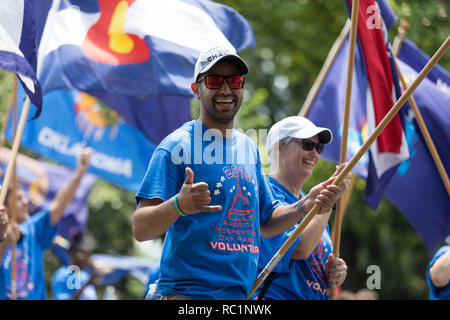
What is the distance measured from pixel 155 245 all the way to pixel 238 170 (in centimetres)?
1504

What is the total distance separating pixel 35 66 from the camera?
14.6 feet

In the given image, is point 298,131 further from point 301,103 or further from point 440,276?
point 301,103

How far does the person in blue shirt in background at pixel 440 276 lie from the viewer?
16.0 ft

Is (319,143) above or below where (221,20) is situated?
below

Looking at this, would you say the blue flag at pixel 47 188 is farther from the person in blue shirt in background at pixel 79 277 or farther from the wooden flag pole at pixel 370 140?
the wooden flag pole at pixel 370 140

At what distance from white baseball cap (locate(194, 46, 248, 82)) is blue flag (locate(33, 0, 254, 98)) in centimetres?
202

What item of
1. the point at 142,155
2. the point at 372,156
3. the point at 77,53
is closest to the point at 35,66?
the point at 77,53

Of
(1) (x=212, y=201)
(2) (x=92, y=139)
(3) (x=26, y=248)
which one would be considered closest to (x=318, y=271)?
(1) (x=212, y=201)

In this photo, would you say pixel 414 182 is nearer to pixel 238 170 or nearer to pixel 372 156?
pixel 372 156

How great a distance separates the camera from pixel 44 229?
21.0ft

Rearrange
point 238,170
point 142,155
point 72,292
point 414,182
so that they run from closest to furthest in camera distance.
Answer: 1. point 238,170
2. point 414,182
3. point 72,292
4. point 142,155

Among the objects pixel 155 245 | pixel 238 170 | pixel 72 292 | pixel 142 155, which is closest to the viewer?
pixel 238 170

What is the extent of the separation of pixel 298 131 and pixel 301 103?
11.1 metres

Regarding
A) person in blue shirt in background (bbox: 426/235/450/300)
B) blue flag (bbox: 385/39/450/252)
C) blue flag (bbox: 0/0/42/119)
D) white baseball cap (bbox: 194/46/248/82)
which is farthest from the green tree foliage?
white baseball cap (bbox: 194/46/248/82)
